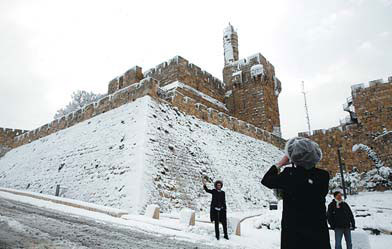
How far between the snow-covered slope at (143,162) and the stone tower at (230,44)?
35.8ft

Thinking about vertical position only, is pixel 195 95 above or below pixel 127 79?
below

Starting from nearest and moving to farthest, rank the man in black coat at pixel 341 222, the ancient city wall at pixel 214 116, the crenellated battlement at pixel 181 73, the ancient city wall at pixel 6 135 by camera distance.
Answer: the man in black coat at pixel 341 222 → the ancient city wall at pixel 214 116 → the crenellated battlement at pixel 181 73 → the ancient city wall at pixel 6 135

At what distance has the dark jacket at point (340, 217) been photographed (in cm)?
534

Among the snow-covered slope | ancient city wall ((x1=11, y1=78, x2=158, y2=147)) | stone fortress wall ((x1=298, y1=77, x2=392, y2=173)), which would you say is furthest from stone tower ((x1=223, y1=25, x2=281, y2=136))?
ancient city wall ((x1=11, y1=78, x2=158, y2=147))

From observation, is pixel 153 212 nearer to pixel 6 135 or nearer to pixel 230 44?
pixel 230 44

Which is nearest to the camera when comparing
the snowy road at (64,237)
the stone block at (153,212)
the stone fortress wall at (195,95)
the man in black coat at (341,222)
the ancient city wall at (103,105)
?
the snowy road at (64,237)

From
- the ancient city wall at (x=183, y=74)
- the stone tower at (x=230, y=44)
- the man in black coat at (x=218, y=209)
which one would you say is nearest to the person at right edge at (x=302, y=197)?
the man in black coat at (x=218, y=209)

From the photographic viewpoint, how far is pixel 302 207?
2209 mm

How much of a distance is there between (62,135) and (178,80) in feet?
24.2

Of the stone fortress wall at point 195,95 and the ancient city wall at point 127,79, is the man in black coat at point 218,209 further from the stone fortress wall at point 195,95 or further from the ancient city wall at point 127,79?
the ancient city wall at point 127,79

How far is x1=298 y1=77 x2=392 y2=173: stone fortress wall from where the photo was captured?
17.4 meters

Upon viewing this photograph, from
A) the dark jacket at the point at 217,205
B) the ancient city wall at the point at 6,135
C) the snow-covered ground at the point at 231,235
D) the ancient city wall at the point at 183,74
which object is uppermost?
the ancient city wall at the point at 183,74

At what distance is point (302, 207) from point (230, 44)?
24.0m

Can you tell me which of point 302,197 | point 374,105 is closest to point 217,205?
point 302,197
